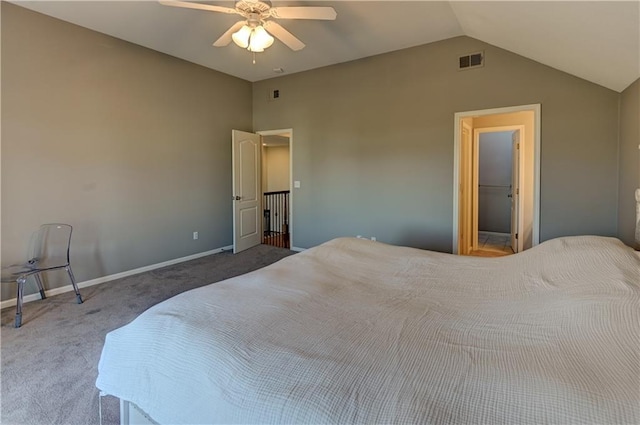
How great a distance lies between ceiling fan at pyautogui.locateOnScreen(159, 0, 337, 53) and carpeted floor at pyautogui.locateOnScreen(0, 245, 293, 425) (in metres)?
2.66

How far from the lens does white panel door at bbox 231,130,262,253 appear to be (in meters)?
5.35

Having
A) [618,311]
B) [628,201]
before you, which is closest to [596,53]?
[628,201]

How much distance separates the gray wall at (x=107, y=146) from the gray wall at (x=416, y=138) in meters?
1.40

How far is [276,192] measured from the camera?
7328 mm

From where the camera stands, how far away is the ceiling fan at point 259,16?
255 centimetres

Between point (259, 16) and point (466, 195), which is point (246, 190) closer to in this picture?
point (259, 16)

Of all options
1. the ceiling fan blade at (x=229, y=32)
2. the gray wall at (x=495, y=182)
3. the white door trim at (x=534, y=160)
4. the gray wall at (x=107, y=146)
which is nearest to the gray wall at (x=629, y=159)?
the white door trim at (x=534, y=160)

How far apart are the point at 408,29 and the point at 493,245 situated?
4251 millimetres

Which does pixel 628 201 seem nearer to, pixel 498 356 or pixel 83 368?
pixel 498 356

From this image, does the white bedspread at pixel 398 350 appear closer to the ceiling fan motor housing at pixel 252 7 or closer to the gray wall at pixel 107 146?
the ceiling fan motor housing at pixel 252 7

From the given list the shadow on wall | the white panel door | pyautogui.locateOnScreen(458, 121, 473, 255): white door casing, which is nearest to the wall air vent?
the white panel door

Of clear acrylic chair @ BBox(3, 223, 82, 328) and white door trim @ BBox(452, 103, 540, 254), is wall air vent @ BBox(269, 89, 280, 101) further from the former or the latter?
clear acrylic chair @ BBox(3, 223, 82, 328)

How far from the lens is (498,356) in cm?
104

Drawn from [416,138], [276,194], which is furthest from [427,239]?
[276,194]
